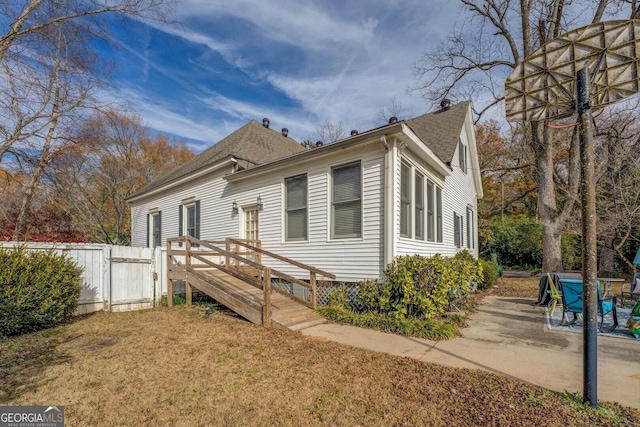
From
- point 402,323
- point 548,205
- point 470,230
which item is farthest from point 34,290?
point 548,205

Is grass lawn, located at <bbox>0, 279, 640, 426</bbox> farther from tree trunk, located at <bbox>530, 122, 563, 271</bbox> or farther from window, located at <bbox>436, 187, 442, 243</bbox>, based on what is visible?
tree trunk, located at <bbox>530, 122, 563, 271</bbox>

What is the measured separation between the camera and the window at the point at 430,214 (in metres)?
8.88

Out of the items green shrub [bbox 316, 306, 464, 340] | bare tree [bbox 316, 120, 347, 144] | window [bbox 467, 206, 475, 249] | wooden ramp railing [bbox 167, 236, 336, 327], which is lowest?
green shrub [bbox 316, 306, 464, 340]

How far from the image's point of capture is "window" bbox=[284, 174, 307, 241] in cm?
816

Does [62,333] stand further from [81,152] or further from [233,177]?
[81,152]

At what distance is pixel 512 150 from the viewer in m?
18.6

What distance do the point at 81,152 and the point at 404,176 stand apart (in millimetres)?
15020

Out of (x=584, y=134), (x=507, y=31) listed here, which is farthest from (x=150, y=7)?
(x=507, y=31)

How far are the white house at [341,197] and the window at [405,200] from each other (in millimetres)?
23

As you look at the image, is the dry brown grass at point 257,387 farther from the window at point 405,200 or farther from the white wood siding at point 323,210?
the window at point 405,200

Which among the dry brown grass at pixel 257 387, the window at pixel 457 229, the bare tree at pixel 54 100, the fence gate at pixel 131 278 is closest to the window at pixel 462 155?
the window at pixel 457 229

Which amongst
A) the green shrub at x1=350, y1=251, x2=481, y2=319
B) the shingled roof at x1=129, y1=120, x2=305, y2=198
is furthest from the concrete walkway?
the shingled roof at x1=129, y1=120, x2=305, y2=198

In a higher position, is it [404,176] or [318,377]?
[404,176]

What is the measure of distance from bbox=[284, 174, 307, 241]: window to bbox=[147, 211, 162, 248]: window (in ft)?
25.8
